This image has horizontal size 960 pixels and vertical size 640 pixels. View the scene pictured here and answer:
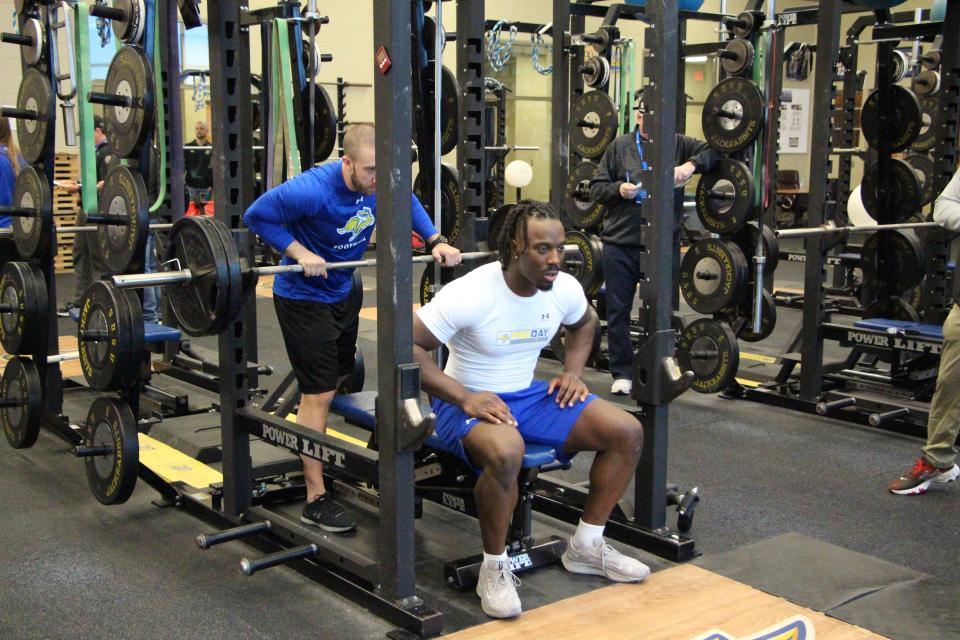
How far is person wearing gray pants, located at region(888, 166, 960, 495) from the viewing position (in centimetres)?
319

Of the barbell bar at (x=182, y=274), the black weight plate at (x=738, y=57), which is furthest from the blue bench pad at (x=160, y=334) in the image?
the black weight plate at (x=738, y=57)

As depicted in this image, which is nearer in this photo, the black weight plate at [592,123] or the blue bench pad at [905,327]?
the blue bench pad at [905,327]

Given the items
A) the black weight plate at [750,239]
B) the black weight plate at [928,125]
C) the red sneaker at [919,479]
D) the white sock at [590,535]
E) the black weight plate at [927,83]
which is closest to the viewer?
the white sock at [590,535]

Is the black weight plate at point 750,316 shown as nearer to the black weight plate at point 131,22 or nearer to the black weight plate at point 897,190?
the black weight plate at point 897,190

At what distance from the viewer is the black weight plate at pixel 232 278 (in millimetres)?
2545

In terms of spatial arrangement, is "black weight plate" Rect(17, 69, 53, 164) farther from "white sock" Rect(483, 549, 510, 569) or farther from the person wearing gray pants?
the person wearing gray pants

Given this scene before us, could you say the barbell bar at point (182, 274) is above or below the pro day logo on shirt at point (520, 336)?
above

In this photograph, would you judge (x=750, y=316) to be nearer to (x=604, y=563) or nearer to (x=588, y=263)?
(x=588, y=263)

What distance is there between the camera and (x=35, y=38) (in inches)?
141

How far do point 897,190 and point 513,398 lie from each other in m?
2.84

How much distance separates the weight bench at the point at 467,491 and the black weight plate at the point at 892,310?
268 centimetres

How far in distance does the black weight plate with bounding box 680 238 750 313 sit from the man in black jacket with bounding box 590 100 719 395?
0.80 ft

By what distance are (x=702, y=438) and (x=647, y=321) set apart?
148 cm

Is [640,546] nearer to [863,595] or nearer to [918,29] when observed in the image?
[863,595]
